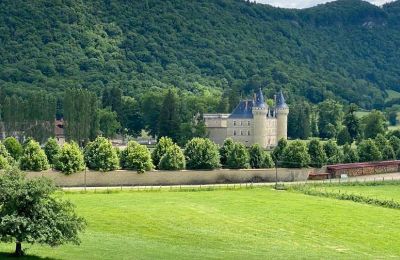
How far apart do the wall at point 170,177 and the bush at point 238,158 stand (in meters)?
1.62

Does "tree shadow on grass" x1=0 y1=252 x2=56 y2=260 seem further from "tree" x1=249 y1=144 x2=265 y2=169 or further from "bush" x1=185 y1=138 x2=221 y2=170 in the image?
"tree" x1=249 y1=144 x2=265 y2=169

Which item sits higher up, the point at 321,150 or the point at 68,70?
the point at 68,70

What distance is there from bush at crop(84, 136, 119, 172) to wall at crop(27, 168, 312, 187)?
634 mm

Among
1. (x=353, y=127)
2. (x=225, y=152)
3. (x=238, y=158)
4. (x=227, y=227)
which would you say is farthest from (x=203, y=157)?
(x=353, y=127)

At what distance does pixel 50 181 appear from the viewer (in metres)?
37.8

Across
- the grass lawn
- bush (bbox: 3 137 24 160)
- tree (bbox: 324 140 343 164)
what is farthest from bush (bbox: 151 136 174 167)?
Result: tree (bbox: 324 140 343 164)

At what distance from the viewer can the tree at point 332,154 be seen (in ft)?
299

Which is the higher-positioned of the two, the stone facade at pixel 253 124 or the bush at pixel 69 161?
the stone facade at pixel 253 124

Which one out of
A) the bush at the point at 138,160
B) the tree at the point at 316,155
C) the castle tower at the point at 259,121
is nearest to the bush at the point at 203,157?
the bush at the point at 138,160

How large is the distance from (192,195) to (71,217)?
28.9 meters

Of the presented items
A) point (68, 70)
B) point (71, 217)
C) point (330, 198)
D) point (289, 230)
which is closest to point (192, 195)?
point (330, 198)

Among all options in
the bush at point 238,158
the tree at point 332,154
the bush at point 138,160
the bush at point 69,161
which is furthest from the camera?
the tree at point 332,154

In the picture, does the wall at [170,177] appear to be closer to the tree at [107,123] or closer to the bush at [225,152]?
the bush at [225,152]

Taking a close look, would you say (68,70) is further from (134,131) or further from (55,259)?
(55,259)
